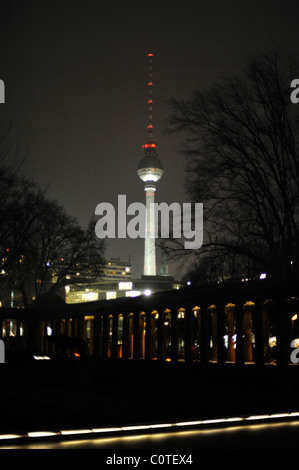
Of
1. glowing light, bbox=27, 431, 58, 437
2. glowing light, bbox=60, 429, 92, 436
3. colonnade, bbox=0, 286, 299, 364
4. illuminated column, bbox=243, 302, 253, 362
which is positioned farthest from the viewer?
illuminated column, bbox=243, 302, 253, 362

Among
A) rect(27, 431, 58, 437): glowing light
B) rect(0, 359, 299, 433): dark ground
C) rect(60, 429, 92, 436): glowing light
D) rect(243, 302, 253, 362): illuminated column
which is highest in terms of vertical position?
rect(243, 302, 253, 362): illuminated column

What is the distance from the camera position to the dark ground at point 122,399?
31.4 feet

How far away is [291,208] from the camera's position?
17094mm

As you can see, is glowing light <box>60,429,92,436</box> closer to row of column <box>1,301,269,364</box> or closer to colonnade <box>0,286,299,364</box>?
colonnade <box>0,286,299,364</box>

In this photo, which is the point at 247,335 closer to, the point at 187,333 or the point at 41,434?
the point at 187,333

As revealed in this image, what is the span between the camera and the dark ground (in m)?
9.59

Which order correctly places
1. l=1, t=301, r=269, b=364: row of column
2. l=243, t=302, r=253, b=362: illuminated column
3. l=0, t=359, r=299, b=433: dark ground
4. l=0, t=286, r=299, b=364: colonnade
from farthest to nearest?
l=243, t=302, r=253, b=362: illuminated column, l=1, t=301, r=269, b=364: row of column, l=0, t=286, r=299, b=364: colonnade, l=0, t=359, r=299, b=433: dark ground

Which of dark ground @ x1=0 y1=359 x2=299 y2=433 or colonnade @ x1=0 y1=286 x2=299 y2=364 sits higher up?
colonnade @ x1=0 y1=286 x2=299 y2=364

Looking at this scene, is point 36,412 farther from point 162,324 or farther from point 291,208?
point 162,324

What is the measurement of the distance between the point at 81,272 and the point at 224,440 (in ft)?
112

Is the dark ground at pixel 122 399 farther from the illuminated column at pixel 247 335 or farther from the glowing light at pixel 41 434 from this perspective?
the illuminated column at pixel 247 335

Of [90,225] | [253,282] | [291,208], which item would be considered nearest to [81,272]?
[90,225]

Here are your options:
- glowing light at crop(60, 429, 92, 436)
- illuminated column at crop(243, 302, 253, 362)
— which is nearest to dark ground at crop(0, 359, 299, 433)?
glowing light at crop(60, 429, 92, 436)

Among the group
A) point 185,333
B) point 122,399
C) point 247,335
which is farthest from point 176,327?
point 122,399
